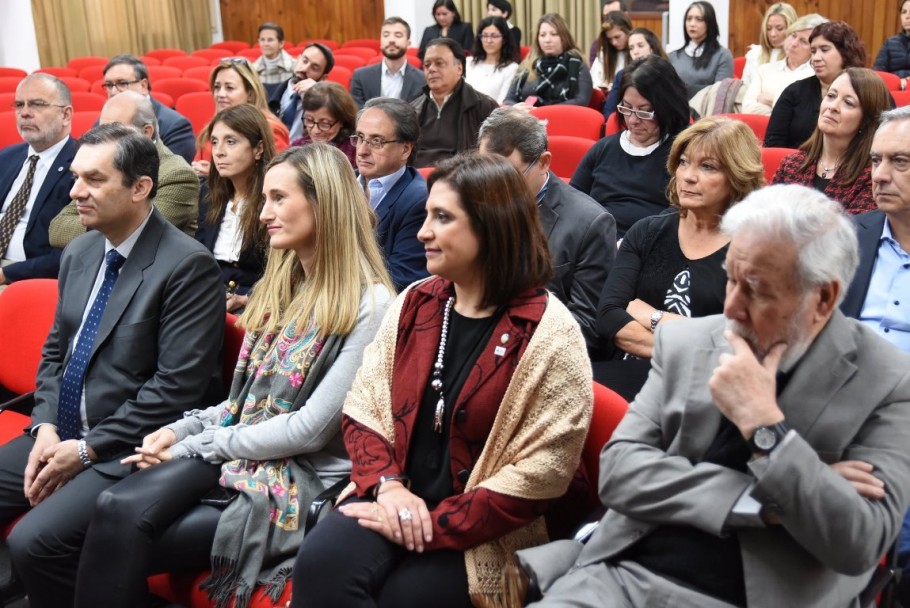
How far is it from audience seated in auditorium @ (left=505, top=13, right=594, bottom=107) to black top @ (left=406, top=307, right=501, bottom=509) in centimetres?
493

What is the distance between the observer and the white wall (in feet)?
33.4

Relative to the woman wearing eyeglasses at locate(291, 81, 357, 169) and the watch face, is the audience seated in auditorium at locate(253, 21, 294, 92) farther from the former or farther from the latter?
the watch face

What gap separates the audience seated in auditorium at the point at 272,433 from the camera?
86.0 inches

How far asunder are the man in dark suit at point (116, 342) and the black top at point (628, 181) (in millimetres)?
1846

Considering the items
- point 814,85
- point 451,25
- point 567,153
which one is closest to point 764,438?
point 567,153

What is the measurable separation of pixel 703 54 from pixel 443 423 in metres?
5.98

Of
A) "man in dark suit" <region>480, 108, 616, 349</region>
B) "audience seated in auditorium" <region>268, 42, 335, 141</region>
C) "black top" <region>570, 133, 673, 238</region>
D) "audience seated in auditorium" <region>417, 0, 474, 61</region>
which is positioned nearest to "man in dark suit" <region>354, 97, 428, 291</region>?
"man in dark suit" <region>480, 108, 616, 349</region>

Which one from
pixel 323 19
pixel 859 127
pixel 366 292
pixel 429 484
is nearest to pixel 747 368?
pixel 429 484

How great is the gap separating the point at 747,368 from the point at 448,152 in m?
3.90

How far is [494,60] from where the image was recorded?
7387 mm

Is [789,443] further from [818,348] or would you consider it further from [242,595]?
[242,595]

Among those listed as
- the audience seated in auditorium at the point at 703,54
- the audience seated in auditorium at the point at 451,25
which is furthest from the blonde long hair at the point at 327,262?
the audience seated in auditorium at the point at 451,25

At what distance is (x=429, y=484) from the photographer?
2.10m

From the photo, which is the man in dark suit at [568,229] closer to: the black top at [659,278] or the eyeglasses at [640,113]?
the black top at [659,278]
